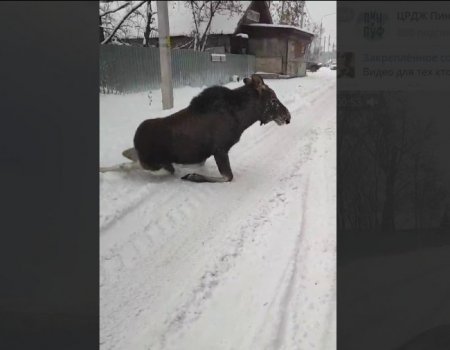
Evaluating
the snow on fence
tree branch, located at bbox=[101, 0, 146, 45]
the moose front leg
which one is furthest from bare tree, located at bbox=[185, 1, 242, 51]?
the moose front leg

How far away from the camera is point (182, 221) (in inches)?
59.2

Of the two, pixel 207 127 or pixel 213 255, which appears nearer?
pixel 213 255

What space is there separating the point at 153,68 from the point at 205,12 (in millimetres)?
257

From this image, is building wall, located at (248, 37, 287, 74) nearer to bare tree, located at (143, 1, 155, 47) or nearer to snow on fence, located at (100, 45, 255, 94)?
snow on fence, located at (100, 45, 255, 94)

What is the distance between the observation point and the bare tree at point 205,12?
1443 mm

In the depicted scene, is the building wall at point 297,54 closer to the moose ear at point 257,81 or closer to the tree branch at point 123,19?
the moose ear at point 257,81

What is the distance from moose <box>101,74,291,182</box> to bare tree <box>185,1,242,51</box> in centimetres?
19

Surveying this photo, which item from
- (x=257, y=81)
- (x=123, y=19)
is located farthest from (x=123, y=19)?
(x=257, y=81)

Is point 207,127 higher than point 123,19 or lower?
lower

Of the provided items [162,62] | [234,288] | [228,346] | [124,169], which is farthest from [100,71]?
[228,346]

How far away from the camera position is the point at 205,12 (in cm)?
145

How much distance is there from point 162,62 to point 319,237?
2.56 ft

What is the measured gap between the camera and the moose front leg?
1.64 m

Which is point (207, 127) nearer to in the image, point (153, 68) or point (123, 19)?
point (153, 68)
